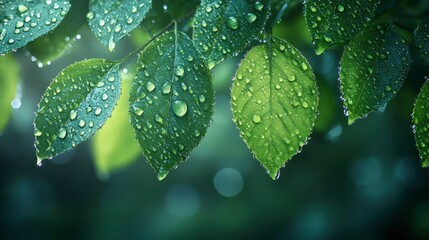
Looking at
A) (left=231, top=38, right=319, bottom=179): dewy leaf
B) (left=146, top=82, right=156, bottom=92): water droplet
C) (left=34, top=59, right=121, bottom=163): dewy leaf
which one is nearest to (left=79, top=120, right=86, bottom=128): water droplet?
(left=34, top=59, right=121, bottom=163): dewy leaf

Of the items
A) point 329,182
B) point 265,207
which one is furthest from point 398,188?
point 265,207

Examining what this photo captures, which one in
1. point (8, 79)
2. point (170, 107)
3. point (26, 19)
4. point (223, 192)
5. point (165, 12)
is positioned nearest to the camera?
point (170, 107)

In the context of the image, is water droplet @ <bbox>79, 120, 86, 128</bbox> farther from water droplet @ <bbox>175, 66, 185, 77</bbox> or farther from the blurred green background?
the blurred green background

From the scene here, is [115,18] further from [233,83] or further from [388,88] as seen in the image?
[388,88]

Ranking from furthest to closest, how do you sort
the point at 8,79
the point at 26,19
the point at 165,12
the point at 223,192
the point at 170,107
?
the point at 223,192, the point at 8,79, the point at 165,12, the point at 26,19, the point at 170,107

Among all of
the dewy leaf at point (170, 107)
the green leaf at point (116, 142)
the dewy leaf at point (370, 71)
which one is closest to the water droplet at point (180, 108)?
the dewy leaf at point (170, 107)

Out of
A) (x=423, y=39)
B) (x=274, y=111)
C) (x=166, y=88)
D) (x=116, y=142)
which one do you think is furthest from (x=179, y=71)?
(x=116, y=142)

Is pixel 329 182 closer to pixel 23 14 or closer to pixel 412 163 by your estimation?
pixel 412 163
